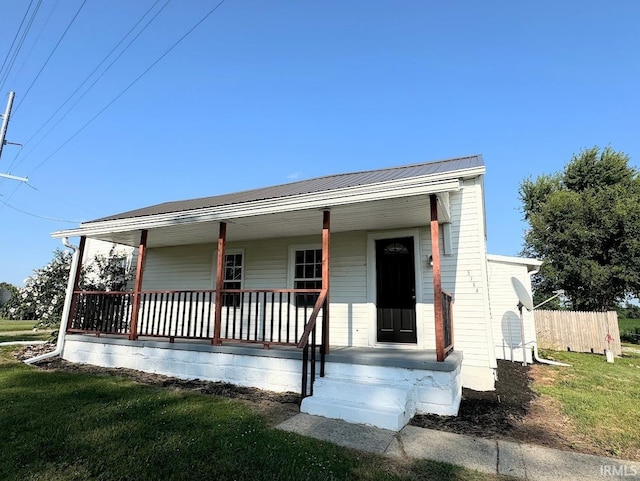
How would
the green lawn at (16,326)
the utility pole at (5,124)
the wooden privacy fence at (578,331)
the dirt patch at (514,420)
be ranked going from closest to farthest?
the dirt patch at (514,420) → the utility pole at (5,124) → the wooden privacy fence at (578,331) → the green lawn at (16,326)

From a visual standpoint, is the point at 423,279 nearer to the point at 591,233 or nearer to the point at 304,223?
the point at 304,223

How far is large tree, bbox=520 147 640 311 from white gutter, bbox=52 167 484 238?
17.6m

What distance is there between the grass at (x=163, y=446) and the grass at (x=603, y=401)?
199 cm

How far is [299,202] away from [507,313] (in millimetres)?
A: 7013

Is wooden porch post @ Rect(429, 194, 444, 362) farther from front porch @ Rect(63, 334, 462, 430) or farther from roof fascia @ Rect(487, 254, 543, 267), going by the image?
roof fascia @ Rect(487, 254, 543, 267)

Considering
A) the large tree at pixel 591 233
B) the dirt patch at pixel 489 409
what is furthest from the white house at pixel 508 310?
the large tree at pixel 591 233

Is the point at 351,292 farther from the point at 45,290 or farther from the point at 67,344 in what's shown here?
the point at 45,290

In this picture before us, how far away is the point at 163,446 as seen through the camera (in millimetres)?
3107

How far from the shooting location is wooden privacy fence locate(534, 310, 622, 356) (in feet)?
38.8

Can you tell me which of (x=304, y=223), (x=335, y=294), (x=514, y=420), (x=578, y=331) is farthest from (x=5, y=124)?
(x=578, y=331)

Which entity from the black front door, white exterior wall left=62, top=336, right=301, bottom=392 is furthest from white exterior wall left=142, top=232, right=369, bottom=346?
white exterior wall left=62, top=336, right=301, bottom=392

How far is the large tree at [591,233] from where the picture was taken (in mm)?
18078

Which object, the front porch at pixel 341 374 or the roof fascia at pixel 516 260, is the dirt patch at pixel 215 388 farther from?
the roof fascia at pixel 516 260

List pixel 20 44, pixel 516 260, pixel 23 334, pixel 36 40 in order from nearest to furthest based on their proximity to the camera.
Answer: pixel 36 40 < pixel 20 44 < pixel 516 260 < pixel 23 334
